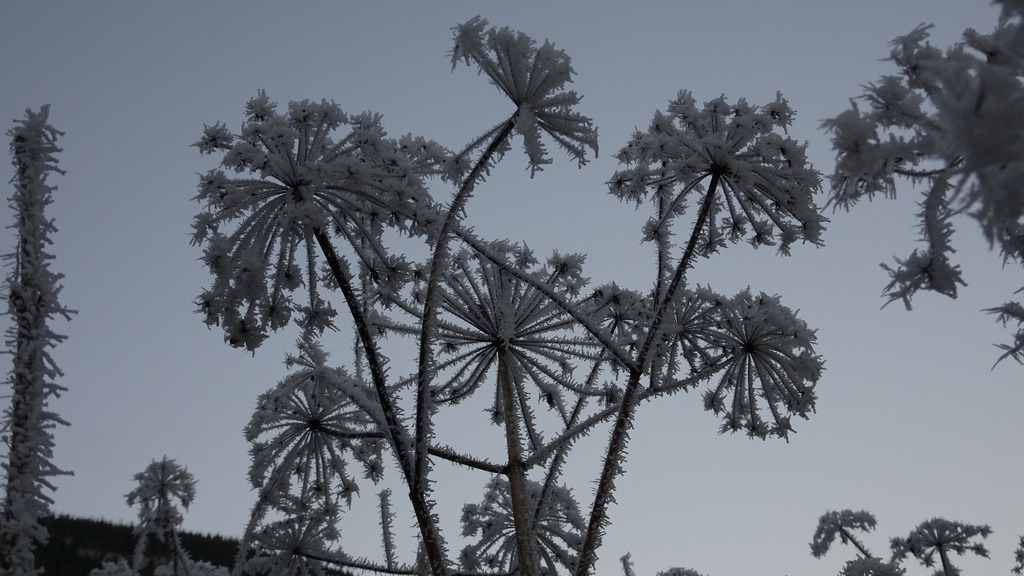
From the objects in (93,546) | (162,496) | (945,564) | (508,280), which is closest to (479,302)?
(508,280)

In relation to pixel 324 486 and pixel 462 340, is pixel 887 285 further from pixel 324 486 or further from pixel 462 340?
pixel 324 486

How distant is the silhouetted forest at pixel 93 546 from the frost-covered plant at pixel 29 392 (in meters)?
18.8

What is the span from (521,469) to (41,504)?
5.64 m

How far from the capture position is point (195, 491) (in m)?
13.8

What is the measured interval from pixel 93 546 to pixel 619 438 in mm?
21284

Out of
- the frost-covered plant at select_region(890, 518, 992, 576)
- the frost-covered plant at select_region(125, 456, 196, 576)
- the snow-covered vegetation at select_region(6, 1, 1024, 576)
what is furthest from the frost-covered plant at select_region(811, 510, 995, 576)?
the frost-covered plant at select_region(125, 456, 196, 576)

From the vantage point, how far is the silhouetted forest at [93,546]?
2097cm

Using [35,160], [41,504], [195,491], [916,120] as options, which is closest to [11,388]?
[41,504]

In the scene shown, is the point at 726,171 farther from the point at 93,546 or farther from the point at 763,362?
the point at 93,546

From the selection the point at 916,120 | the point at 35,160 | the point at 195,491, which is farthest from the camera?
the point at 195,491

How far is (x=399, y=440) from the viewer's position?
21.2 ft

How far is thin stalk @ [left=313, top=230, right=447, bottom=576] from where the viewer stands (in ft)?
20.2

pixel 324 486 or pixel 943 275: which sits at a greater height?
pixel 324 486

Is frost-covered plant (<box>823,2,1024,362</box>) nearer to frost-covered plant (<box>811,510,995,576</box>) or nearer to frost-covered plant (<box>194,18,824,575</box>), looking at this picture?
frost-covered plant (<box>194,18,824,575</box>)
